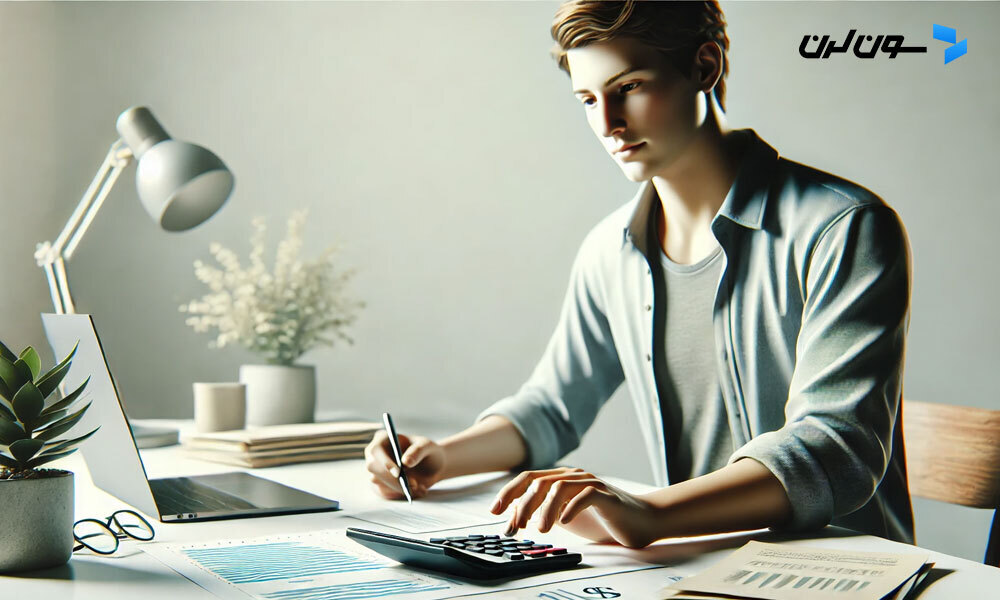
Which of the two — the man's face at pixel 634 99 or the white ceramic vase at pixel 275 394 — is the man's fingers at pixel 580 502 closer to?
the man's face at pixel 634 99

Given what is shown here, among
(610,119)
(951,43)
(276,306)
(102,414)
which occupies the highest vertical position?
(951,43)

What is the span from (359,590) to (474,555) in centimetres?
9

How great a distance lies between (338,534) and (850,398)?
56 centimetres

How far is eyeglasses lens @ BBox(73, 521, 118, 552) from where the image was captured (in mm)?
830

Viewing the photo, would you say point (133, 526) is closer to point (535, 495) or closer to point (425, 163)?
point (535, 495)

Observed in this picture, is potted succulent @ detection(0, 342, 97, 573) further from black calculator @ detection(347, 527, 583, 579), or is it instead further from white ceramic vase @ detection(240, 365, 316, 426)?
white ceramic vase @ detection(240, 365, 316, 426)

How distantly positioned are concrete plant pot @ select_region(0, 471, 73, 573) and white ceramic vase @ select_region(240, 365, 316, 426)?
912 mm

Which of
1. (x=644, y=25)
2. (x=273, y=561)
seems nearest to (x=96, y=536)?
(x=273, y=561)

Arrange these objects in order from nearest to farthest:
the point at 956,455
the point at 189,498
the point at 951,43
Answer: the point at 189,498
the point at 956,455
the point at 951,43

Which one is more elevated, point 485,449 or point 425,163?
point 425,163

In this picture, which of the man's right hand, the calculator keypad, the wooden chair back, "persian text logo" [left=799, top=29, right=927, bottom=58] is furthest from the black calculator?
"persian text logo" [left=799, top=29, right=927, bottom=58]

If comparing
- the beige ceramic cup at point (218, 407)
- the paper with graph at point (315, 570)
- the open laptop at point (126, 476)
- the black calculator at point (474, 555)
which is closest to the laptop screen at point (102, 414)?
the open laptop at point (126, 476)

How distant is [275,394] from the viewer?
1664mm

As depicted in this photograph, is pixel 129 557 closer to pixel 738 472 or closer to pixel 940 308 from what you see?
pixel 738 472
